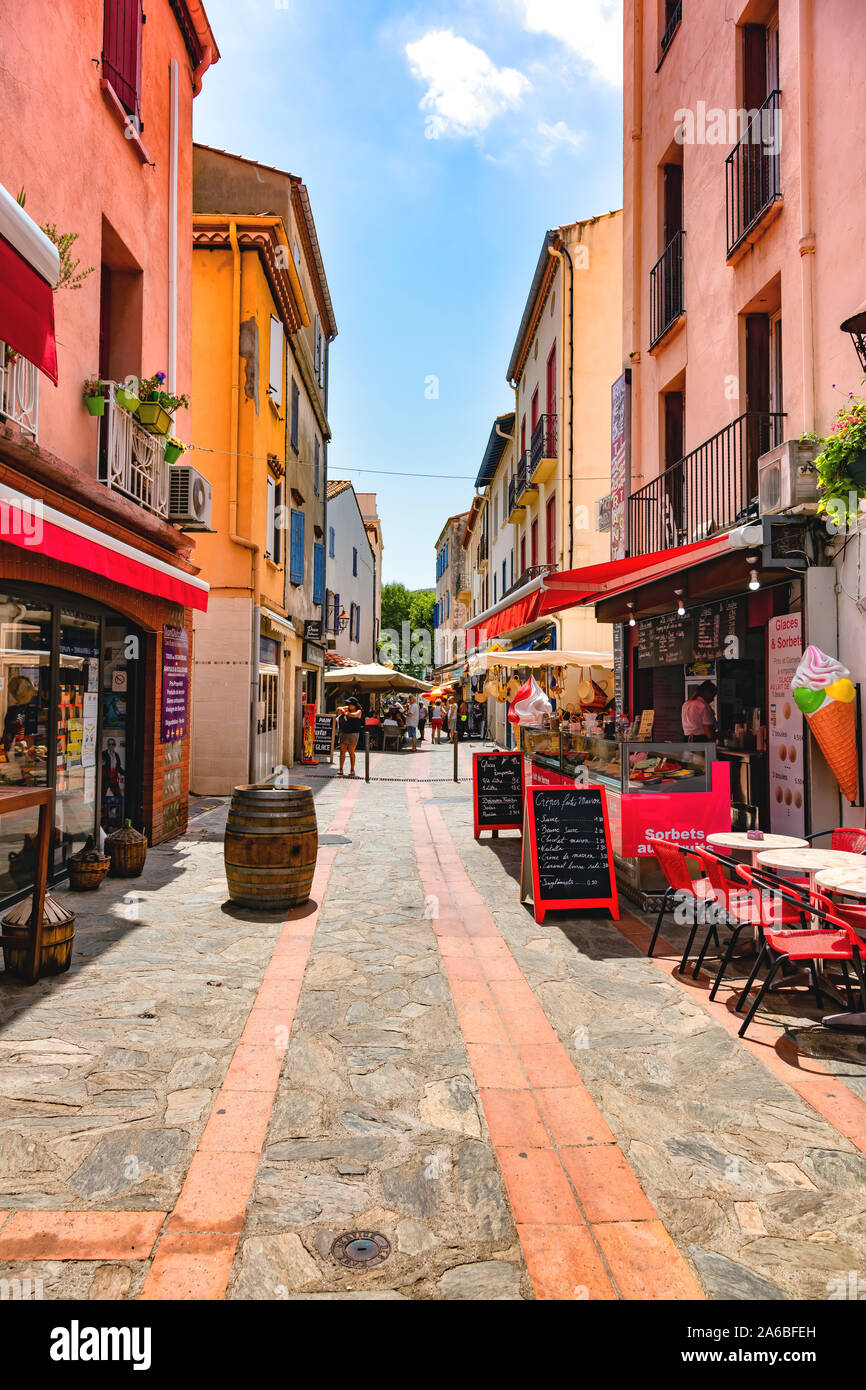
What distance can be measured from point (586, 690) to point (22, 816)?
9.46m

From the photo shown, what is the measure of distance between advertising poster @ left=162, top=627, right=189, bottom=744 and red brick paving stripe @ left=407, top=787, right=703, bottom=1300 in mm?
5602

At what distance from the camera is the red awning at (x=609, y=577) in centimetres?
793

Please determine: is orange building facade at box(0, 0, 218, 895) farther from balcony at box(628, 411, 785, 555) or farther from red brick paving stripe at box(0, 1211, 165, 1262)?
balcony at box(628, 411, 785, 555)

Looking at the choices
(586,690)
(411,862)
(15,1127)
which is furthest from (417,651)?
(15,1127)

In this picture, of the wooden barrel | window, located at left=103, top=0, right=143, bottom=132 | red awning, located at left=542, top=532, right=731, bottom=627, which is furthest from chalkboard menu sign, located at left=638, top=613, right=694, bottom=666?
window, located at left=103, top=0, right=143, bottom=132

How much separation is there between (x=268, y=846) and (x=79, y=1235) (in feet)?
13.2

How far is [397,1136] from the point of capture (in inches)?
134

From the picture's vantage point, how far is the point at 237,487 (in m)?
15.2

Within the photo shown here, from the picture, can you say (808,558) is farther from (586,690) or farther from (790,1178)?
(586,690)

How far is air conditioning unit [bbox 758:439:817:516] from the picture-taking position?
7.23 meters

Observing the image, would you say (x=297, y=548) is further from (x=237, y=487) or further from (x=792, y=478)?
(x=792, y=478)

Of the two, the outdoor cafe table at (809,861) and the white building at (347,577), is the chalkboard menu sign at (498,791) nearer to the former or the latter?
the outdoor cafe table at (809,861)

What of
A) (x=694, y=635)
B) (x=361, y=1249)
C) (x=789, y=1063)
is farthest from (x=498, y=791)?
(x=361, y=1249)

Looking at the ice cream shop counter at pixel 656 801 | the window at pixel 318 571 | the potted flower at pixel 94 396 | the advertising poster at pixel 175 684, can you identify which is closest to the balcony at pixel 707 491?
the ice cream shop counter at pixel 656 801
